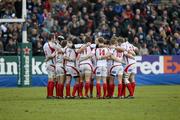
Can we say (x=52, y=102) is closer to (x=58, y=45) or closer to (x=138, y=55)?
(x=58, y=45)

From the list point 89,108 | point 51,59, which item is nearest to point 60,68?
point 51,59

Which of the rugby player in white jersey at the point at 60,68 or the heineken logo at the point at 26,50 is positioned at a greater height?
the heineken logo at the point at 26,50

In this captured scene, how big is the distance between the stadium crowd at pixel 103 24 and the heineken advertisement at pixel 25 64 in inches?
50.6

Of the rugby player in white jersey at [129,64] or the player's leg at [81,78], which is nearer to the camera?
the player's leg at [81,78]

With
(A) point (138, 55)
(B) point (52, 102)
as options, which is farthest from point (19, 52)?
(B) point (52, 102)

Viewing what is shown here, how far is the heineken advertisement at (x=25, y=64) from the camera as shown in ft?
122

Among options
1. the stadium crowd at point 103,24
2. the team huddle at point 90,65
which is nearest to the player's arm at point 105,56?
the team huddle at point 90,65

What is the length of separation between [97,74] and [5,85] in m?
11.4

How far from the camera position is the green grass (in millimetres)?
20328

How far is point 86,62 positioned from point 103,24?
1296 cm

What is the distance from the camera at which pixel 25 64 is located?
123 ft

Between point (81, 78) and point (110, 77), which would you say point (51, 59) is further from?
point (110, 77)

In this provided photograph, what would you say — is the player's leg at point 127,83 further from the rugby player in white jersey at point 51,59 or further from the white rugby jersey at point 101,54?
the rugby player in white jersey at point 51,59

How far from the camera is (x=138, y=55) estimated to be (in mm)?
40375
